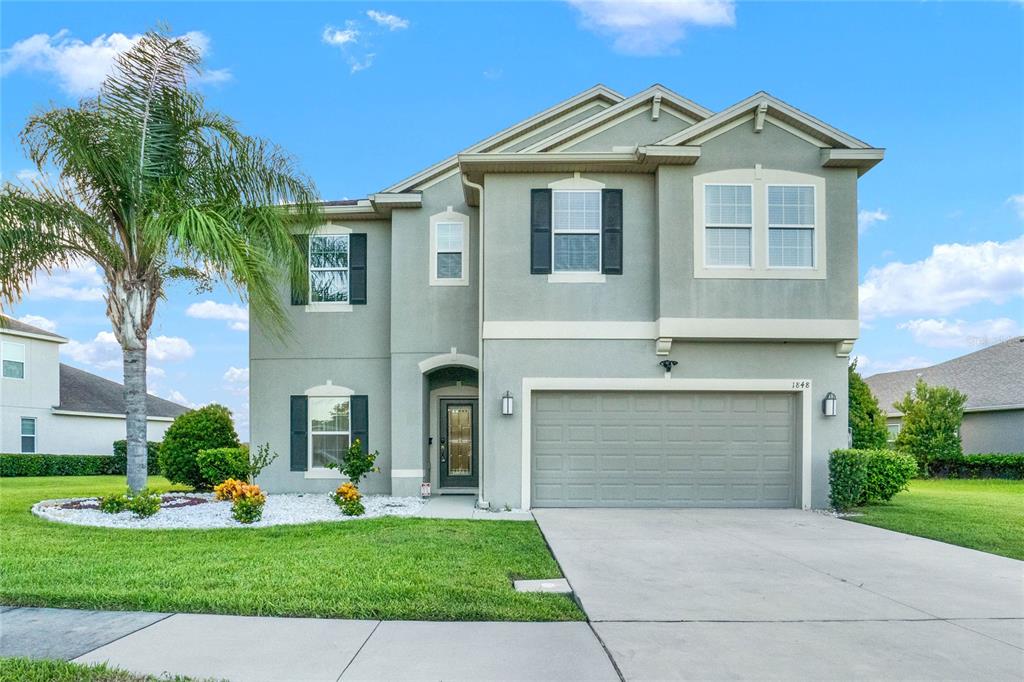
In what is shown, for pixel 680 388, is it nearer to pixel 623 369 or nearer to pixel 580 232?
pixel 623 369

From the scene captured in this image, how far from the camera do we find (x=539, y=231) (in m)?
11.8

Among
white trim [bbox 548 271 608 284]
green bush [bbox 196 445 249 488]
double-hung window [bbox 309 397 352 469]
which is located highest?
white trim [bbox 548 271 608 284]

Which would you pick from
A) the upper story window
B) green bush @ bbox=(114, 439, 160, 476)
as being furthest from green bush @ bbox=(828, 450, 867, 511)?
the upper story window

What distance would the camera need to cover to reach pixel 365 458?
41.2ft

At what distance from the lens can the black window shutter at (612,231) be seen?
1174cm

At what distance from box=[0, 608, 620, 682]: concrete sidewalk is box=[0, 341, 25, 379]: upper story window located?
24.1 metres

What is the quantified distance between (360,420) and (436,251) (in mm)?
3729

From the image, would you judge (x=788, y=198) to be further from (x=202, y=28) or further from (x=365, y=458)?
(x=202, y=28)

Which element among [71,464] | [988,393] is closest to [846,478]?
[988,393]

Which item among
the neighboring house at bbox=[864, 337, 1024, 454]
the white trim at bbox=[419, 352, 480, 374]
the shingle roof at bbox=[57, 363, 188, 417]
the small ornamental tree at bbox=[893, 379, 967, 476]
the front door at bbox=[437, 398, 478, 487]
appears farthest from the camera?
the shingle roof at bbox=[57, 363, 188, 417]

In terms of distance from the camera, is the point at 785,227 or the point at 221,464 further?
the point at 221,464

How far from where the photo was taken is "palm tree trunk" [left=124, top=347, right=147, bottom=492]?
37.5 feet

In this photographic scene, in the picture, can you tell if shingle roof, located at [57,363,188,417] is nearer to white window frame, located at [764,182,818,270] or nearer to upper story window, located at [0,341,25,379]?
upper story window, located at [0,341,25,379]

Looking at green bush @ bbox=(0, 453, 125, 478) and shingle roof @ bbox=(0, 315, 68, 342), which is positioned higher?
shingle roof @ bbox=(0, 315, 68, 342)
